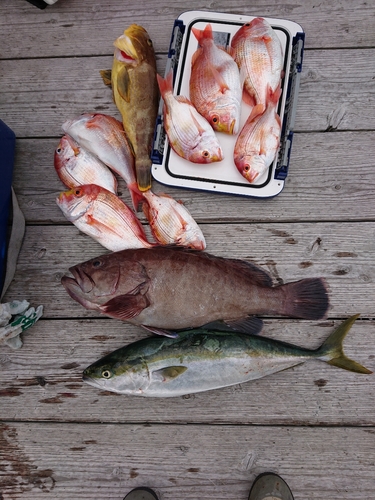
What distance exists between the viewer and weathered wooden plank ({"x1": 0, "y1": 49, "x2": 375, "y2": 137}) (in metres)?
2.07

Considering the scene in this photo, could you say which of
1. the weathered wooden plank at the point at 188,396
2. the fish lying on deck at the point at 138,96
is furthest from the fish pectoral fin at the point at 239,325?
the fish lying on deck at the point at 138,96

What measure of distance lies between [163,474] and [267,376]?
64 cm

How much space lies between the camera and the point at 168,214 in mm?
1901

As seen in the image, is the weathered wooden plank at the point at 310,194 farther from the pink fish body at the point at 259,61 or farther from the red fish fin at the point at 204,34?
the red fish fin at the point at 204,34

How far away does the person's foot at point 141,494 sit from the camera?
181cm

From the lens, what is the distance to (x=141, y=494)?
5.98ft

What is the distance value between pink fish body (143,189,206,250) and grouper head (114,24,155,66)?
2.17ft

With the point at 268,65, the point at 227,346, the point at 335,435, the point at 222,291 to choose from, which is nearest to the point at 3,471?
the point at 227,346

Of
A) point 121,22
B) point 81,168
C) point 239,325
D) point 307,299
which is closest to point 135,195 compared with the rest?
point 81,168

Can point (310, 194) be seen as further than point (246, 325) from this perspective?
Yes

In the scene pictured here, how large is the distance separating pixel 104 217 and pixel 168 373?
74 centimetres

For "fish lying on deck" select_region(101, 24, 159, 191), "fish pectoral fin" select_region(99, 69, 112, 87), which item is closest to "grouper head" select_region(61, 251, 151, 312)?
"fish lying on deck" select_region(101, 24, 159, 191)

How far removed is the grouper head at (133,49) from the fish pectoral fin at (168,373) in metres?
1.40

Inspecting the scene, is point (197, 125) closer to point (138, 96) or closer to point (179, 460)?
point (138, 96)
